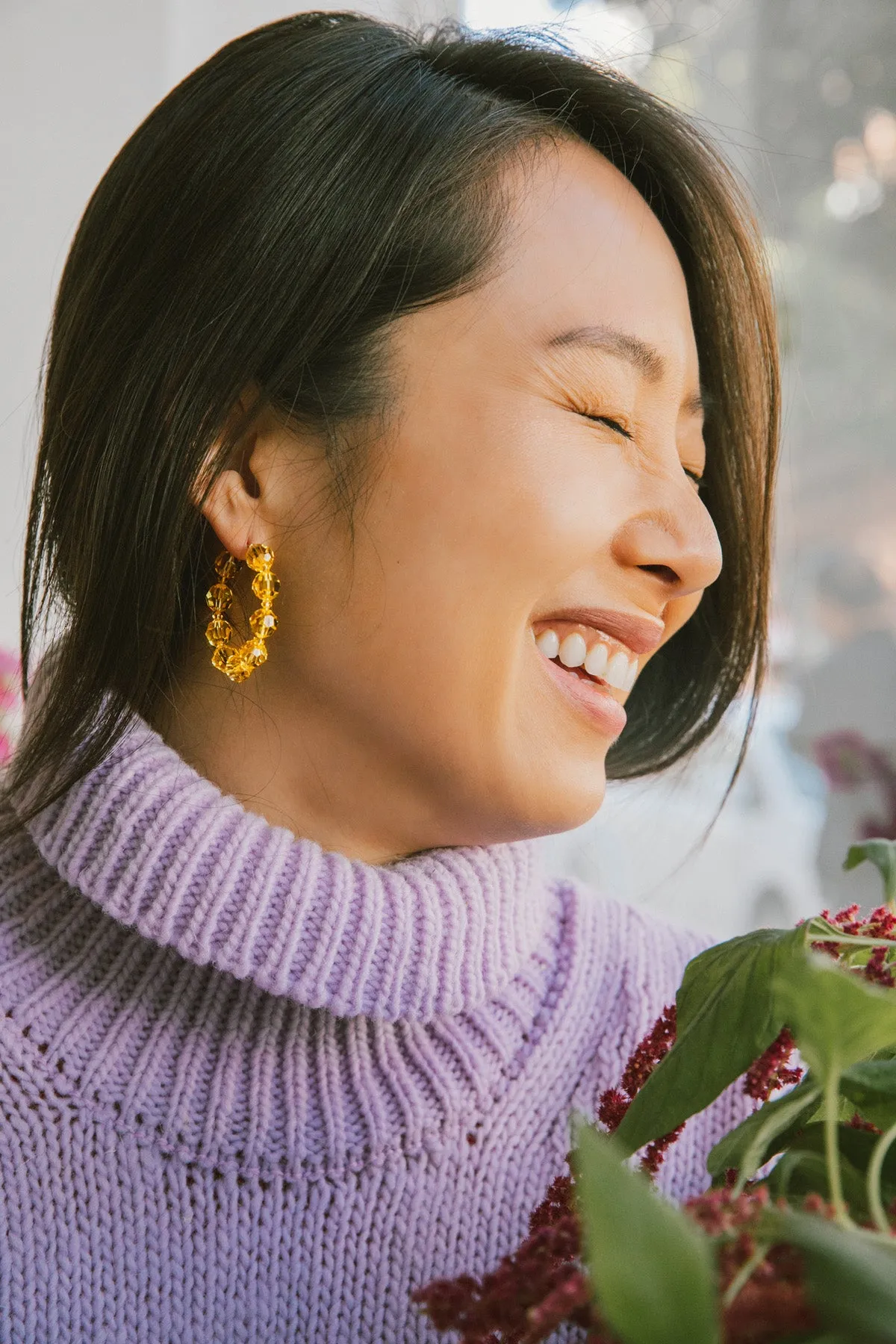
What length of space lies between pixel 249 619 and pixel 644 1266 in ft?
1.93

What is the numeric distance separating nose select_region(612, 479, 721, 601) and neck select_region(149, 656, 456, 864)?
20 centimetres

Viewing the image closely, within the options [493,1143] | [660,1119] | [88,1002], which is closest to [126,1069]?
[88,1002]

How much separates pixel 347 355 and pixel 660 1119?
0.52 metres

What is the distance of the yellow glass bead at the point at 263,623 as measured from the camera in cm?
77

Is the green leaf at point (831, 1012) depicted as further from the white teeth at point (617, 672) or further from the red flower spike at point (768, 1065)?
the white teeth at point (617, 672)

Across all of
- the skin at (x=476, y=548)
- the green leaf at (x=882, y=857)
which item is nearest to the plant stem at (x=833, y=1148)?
the green leaf at (x=882, y=857)

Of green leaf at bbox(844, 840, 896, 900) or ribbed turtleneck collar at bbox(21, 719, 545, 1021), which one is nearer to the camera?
green leaf at bbox(844, 840, 896, 900)

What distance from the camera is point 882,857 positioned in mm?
568

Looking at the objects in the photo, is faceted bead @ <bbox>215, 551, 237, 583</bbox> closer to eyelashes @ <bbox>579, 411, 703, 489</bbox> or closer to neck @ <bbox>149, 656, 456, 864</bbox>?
neck @ <bbox>149, 656, 456, 864</bbox>

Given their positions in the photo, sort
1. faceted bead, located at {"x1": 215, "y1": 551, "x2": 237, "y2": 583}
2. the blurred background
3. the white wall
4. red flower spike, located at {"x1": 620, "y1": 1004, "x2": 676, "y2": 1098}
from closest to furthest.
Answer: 1. red flower spike, located at {"x1": 620, "y1": 1004, "x2": 676, "y2": 1098}
2. faceted bead, located at {"x1": 215, "y1": 551, "x2": 237, "y2": 583}
3. the blurred background
4. the white wall

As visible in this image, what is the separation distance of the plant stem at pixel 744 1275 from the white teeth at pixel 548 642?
19.1 inches

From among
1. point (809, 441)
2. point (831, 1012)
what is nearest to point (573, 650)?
point (831, 1012)

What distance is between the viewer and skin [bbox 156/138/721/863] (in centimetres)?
74

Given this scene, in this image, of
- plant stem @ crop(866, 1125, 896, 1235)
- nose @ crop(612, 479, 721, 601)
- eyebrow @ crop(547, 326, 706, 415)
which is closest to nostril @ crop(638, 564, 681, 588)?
nose @ crop(612, 479, 721, 601)
